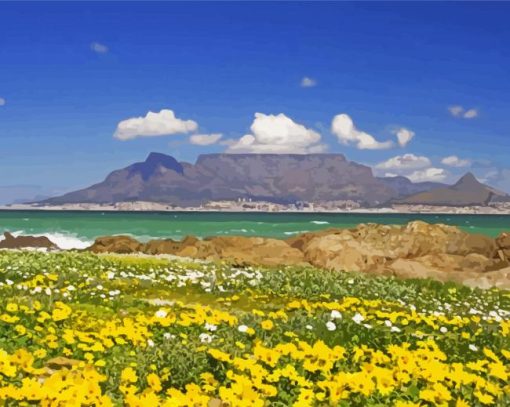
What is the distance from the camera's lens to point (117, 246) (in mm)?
49500

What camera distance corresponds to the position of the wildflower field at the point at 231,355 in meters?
6.93

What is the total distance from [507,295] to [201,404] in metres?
23.6

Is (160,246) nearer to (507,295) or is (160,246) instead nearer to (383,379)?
(507,295)

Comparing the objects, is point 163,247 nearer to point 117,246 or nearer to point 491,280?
point 117,246

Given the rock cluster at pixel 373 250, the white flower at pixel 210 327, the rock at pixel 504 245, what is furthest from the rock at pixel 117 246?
the white flower at pixel 210 327

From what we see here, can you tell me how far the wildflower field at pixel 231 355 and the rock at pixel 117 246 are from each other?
94.9ft

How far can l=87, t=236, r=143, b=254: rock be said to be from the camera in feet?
160

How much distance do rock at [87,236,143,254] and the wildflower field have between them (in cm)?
2892

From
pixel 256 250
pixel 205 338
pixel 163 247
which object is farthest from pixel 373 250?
pixel 205 338

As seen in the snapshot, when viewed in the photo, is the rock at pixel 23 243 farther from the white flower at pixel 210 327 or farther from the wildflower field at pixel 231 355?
the white flower at pixel 210 327

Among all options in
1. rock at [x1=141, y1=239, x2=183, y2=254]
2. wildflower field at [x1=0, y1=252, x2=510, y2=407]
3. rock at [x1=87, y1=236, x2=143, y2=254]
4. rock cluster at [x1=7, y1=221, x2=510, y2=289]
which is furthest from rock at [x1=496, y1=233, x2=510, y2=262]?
wildflower field at [x1=0, y1=252, x2=510, y2=407]

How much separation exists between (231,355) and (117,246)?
41476 mm

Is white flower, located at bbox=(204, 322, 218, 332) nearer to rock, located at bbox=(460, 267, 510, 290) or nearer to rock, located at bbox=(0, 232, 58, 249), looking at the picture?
rock, located at bbox=(460, 267, 510, 290)

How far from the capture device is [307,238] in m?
54.4
